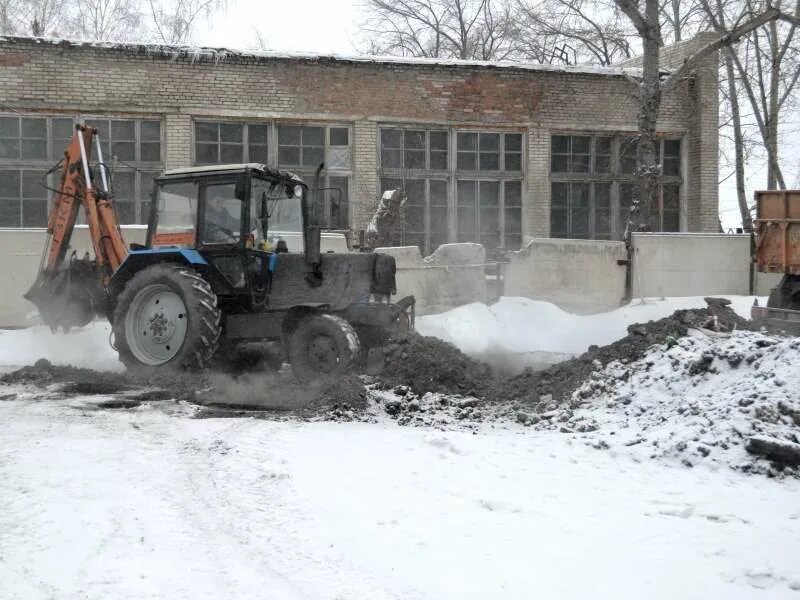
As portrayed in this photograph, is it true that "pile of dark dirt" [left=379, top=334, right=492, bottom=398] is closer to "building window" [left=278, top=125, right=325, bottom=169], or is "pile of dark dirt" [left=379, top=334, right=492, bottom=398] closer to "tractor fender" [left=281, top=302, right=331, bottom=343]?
"tractor fender" [left=281, top=302, right=331, bottom=343]

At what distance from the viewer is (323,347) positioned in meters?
8.39

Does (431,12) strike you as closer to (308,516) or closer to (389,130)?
(389,130)

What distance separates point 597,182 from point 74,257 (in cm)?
1222

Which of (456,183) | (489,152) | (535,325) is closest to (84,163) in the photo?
(535,325)

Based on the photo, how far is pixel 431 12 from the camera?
1357 inches

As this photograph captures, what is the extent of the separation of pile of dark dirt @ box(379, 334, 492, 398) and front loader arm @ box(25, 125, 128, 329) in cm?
391

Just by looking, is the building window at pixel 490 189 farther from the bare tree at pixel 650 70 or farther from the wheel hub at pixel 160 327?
the wheel hub at pixel 160 327

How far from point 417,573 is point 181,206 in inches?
261

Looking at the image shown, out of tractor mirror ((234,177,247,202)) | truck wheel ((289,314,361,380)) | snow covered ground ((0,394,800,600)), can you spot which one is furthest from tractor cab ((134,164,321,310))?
snow covered ground ((0,394,800,600))

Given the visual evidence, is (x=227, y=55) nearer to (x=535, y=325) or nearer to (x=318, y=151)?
(x=318, y=151)

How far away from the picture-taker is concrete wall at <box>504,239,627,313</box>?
14.5 m

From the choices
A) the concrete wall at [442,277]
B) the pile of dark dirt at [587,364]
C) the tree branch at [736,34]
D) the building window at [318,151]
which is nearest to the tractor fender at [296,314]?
the pile of dark dirt at [587,364]

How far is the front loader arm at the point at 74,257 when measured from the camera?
9734mm

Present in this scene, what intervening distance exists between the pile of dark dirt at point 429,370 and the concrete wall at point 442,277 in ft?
18.6
